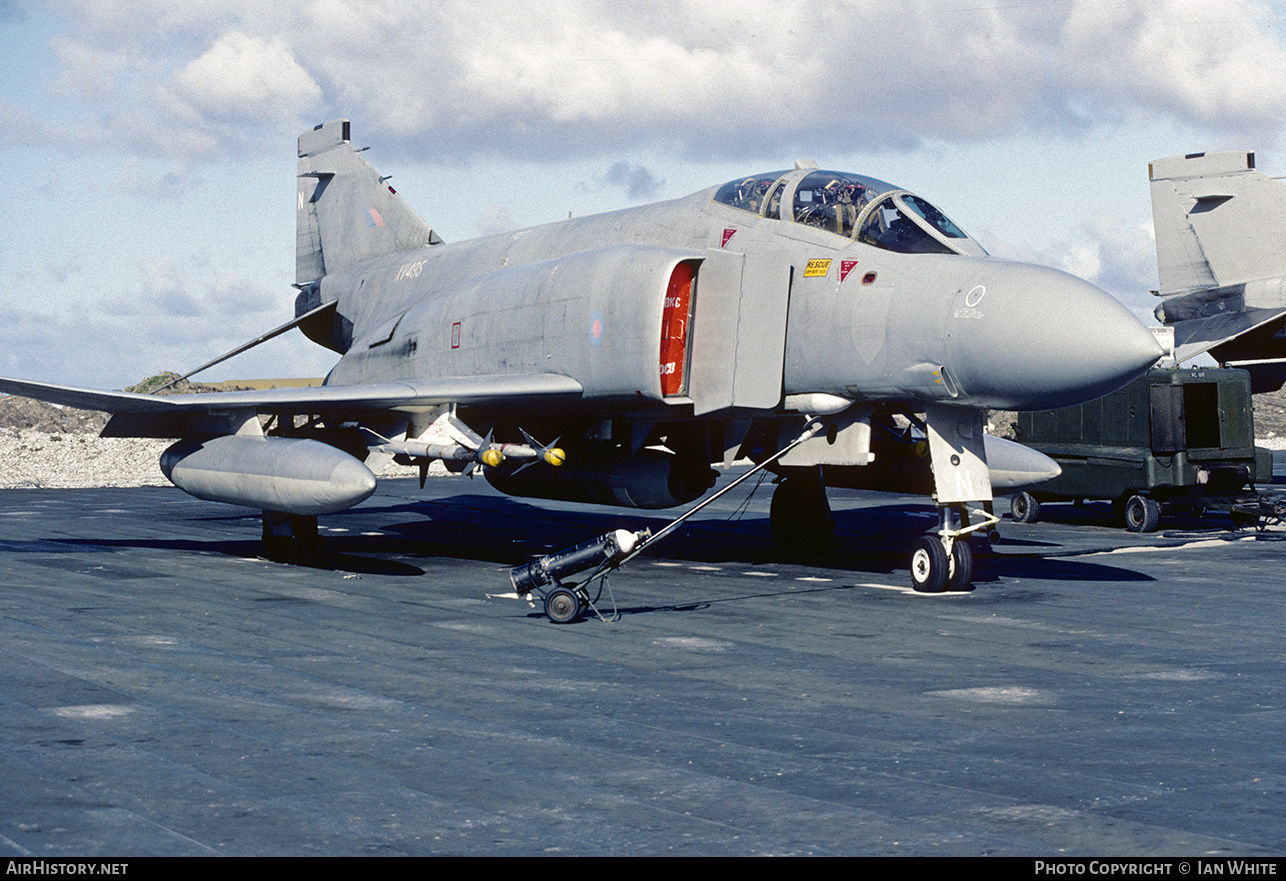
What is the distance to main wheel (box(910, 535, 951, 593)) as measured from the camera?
11.3 metres

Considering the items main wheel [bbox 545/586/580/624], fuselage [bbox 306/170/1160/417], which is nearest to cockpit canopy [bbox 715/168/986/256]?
fuselage [bbox 306/170/1160/417]

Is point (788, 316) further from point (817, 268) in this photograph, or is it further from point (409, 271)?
point (409, 271)

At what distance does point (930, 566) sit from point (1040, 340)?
8.37ft

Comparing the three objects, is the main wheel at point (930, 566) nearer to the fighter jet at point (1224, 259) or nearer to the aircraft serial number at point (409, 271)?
the aircraft serial number at point (409, 271)

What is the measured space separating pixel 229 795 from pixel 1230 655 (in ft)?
21.1

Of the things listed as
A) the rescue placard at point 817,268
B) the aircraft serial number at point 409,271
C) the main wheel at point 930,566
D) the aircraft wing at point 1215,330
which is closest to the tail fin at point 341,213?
the aircraft serial number at point 409,271

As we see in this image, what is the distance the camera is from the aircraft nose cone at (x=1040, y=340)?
9.56m

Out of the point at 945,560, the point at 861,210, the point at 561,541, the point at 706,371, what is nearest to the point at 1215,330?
the point at 561,541

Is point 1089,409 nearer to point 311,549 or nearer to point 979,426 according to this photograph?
point 979,426

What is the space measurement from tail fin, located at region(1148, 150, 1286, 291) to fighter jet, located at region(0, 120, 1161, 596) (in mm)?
15586

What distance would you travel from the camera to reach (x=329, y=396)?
13141 mm

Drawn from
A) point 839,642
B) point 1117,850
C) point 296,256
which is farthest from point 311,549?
point 1117,850
